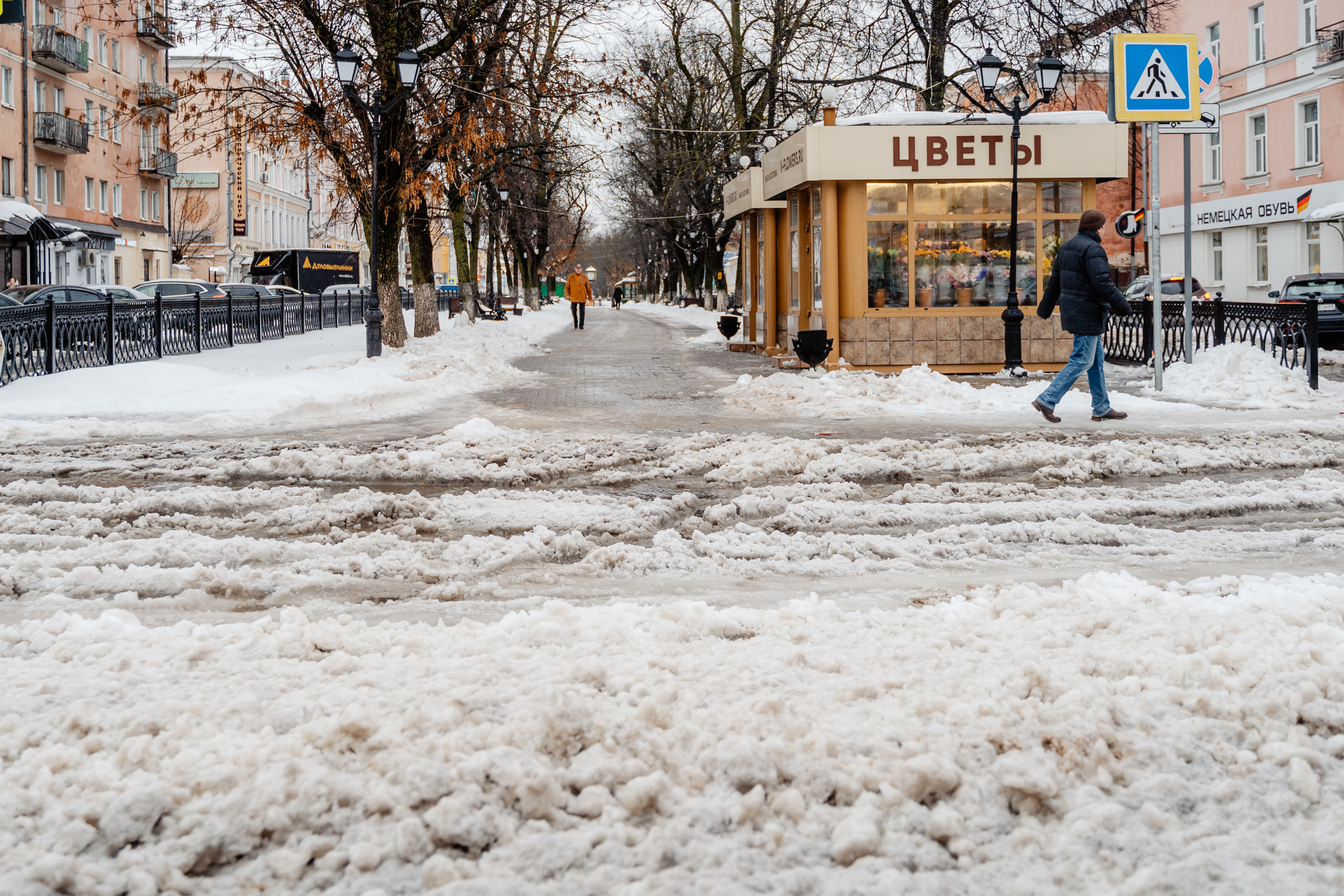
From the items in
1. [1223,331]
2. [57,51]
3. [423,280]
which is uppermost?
[57,51]

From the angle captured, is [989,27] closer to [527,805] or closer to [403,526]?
[403,526]

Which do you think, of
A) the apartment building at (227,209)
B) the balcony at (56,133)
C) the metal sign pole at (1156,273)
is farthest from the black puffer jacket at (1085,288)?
the apartment building at (227,209)

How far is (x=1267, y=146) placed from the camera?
39.4 meters

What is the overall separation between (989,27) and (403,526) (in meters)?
22.3

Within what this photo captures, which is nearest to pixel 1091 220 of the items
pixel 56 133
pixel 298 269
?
pixel 56 133

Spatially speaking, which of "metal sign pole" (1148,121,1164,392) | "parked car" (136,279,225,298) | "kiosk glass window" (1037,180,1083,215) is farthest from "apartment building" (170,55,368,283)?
"metal sign pole" (1148,121,1164,392)

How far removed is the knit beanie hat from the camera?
→ 11.8 m

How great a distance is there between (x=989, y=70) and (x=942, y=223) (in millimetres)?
2448

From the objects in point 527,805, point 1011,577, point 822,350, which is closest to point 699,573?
point 1011,577

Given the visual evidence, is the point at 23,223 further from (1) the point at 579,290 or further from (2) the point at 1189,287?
(2) the point at 1189,287

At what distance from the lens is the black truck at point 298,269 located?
5956cm

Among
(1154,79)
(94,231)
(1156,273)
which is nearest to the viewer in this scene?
(1154,79)

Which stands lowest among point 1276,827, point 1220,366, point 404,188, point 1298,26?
point 1276,827

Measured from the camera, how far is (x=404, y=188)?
67.6 feet
